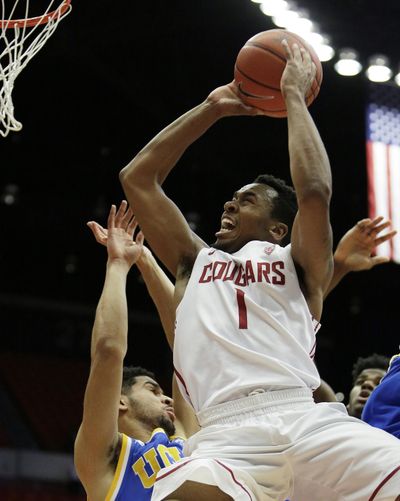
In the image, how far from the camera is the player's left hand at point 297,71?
10.6ft

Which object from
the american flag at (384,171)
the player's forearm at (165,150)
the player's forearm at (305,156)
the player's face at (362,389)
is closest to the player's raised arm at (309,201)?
the player's forearm at (305,156)

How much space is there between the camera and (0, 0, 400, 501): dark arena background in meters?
11.2

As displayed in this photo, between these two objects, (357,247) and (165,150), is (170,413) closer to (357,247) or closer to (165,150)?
(357,247)

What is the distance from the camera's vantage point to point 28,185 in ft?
51.8

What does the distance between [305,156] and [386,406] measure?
1070 millimetres

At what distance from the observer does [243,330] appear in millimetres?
2943

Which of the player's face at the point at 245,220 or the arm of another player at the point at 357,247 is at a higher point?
the player's face at the point at 245,220

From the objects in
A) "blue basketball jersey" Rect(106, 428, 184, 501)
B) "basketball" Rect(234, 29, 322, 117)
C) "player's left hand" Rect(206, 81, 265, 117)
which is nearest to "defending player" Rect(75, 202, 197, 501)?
"blue basketball jersey" Rect(106, 428, 184, 501)

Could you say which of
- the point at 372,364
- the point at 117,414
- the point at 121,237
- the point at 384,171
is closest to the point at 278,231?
the point at 121,237

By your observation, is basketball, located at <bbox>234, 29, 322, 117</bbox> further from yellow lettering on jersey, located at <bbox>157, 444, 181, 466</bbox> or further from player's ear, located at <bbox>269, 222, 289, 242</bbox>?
yellow lettering on jersey, located at <bbox>157, 444, 181, 466</bbox>

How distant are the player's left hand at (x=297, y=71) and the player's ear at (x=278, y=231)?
0.47 m

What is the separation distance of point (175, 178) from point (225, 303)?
1241 cm

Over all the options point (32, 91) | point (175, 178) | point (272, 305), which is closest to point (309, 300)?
point (272, 305)

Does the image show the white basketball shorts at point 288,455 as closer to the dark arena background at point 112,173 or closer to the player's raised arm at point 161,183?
the player's raised arm at point 161,183
